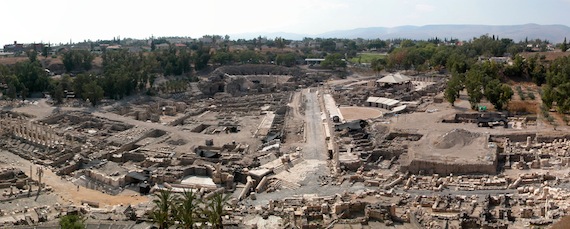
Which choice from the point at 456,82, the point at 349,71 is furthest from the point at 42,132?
the point at 349,71

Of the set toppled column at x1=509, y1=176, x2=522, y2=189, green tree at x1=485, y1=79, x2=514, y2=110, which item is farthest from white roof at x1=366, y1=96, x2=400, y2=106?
toppled column at x1=509, y1=176, x2=522, y2=189

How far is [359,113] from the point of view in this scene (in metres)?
67.5

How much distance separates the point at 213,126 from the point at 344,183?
26.6 meters

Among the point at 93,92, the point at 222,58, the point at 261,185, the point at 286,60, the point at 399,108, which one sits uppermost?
the point at 222,58

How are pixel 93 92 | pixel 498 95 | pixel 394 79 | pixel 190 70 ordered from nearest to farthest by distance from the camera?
pixel 498 95 → pixel 93 92 → pixel 394 79 → pixel 190 70

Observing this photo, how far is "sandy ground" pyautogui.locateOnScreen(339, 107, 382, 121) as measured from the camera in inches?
2547

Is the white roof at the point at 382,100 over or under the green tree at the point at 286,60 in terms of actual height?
under

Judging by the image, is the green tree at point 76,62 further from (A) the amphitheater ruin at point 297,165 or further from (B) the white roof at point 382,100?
(B) the white roof at point 382,100

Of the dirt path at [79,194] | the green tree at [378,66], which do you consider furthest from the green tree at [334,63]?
the dirt path at [79,194]

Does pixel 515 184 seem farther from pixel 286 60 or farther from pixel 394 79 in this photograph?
pixel 286 60

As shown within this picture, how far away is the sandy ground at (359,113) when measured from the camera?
64688mm

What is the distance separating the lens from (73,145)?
2108 inches

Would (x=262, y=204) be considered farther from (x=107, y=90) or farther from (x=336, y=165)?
(x=107, y=90)

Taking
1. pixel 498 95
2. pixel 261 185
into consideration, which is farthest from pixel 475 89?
pixel 261 185
